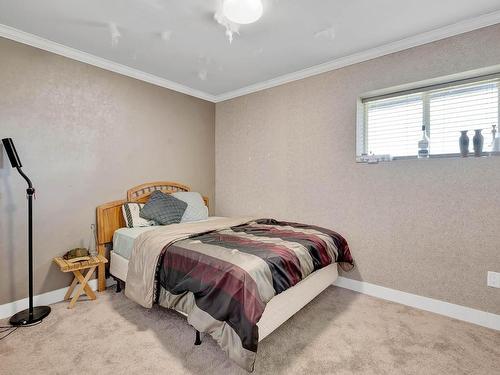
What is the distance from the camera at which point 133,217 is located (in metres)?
2.94

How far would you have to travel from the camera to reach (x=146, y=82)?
332cm

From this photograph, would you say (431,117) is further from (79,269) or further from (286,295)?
(79,269)

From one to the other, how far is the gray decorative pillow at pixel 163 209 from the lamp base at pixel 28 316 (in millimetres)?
1181

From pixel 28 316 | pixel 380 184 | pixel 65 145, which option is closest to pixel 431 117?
pixel 380 184

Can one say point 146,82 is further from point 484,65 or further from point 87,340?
point 484,65

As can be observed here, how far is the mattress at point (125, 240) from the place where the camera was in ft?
8.50

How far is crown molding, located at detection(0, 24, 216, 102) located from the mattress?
183 cm

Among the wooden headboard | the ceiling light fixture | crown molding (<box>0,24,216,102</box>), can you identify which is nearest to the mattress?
the wooden headboard

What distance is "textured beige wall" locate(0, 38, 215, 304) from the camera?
92.1 inches

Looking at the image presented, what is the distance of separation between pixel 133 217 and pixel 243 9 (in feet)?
7.54

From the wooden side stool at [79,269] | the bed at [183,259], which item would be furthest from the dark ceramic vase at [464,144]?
the wooden side stool at [79,269]

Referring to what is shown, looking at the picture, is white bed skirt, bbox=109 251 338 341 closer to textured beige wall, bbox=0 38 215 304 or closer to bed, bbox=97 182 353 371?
bed, bbox=97 182 353 371

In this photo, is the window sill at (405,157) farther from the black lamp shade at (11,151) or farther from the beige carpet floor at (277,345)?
the black lamp shade at (11,151)

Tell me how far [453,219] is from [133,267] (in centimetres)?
289
